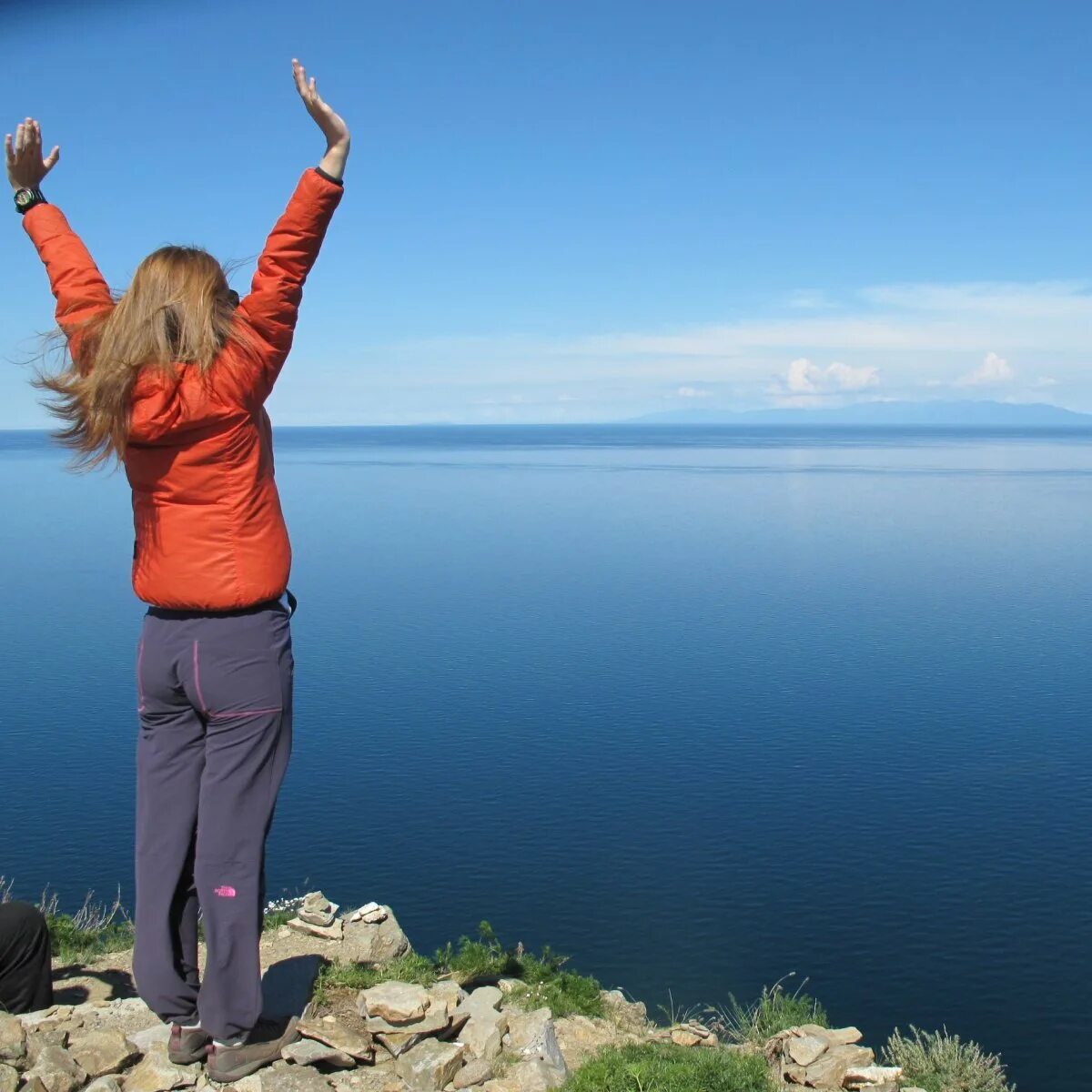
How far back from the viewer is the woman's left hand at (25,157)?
4.42 meters

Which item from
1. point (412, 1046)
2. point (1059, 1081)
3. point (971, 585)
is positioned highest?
point (412, 1046)

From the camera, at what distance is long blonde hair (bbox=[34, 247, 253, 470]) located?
13.2ft

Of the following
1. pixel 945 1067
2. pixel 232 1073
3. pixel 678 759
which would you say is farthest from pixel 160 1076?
pixel 678 759

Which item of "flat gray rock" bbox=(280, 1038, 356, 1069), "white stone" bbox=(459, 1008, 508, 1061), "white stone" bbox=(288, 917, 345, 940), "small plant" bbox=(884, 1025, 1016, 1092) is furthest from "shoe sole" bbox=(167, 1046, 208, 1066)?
"small plant" bbox=(884, 1025, 1016, 1092)

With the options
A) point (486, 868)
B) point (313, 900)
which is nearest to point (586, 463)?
point (486, 868)

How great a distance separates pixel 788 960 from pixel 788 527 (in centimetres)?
4761

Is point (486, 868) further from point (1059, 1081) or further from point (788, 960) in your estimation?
point (1059, 1081)

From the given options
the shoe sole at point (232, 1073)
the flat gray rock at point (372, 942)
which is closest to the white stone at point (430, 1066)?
the shoe sole at point (232, 1073)

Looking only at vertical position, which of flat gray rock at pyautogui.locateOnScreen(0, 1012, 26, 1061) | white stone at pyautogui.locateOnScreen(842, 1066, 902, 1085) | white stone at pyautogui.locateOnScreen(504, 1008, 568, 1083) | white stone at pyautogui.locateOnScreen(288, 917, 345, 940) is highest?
flat gray rock at pyautogui.locateOnScreen(0, 1012, 26, 1061)

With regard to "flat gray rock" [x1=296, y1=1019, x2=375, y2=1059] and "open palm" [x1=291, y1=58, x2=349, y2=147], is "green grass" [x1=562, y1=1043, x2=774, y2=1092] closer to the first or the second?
"flat gray rock" [x1=296, y1=1019, x2=375, y2=1059]

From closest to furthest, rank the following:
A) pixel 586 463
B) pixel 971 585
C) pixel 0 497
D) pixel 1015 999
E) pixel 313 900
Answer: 1. pixel 313 900
2. pixel 1015 999
3. pixel 971 585
4. pixel 0 497
5. pixel 586 463

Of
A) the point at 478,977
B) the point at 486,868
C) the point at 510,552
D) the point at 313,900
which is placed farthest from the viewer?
the point at 510,552

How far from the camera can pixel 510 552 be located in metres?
55.5

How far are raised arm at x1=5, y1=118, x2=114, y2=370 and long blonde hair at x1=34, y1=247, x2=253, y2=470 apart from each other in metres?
0.16
